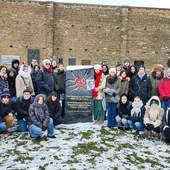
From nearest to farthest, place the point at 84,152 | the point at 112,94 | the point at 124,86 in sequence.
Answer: the point at 84,152 → the point at 112,94 → the point at 124,86

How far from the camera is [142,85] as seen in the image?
7.59 meters

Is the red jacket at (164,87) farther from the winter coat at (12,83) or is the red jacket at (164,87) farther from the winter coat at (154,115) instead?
the winter coat at (12,83)

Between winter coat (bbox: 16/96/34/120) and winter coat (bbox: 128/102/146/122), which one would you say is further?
winter coat (bbox: 128/102/146/122)

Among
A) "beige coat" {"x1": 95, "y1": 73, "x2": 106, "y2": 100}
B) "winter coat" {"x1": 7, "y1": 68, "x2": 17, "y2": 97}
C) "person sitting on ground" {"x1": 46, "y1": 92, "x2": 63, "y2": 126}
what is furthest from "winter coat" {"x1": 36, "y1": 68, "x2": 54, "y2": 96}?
"beige coat" {"x1": 95, "y1": 73, "x2": 106, "y2": 100}

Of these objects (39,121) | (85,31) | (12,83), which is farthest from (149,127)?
(85,31)

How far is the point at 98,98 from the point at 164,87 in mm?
1811

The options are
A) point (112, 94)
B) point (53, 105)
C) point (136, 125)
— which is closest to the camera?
point (53, 105)

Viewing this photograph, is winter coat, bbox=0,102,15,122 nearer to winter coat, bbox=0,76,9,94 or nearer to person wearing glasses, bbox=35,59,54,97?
winter coat, bbox=0,76,9,94

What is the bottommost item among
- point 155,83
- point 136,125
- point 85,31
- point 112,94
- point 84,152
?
point 84,152

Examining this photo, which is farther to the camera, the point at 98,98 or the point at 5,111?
the point at 98,98

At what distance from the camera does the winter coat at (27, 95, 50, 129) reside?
640cm

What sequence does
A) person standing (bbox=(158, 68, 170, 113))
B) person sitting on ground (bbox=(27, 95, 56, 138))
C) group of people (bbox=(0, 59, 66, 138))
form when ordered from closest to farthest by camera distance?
person sitting on ground (bbox=(27, 95, 56, 138)) → group of people (bbox=(0, 59, 66, 138)) → person standing (bbox=(158, 68, 170, 113))

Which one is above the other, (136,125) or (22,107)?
(22,107)

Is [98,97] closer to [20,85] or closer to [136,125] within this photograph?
[136,125]
